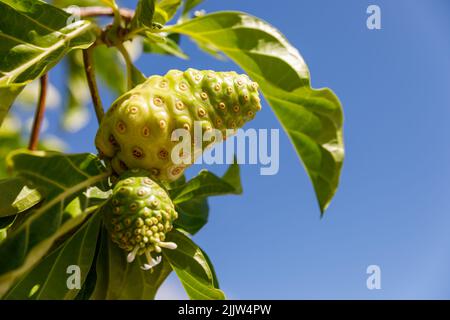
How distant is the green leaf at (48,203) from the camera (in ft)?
3.51

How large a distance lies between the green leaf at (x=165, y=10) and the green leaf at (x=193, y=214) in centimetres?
52

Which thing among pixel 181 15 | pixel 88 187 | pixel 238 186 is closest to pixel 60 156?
pixel 88 187

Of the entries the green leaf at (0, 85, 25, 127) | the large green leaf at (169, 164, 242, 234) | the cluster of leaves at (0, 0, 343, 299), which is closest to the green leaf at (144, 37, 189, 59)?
the cluster of leaves at (0, 0, 343, 299)

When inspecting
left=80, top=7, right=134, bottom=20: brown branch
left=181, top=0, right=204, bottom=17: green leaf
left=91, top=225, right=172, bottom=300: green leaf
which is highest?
left=181, top=0, right=204, bottom=17: green leaf

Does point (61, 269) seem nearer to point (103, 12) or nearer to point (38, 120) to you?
point (38, 120)

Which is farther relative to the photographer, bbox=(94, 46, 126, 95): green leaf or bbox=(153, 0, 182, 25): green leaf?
bbox=(94, 46, 126, 95): green leaf

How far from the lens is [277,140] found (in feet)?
4.95

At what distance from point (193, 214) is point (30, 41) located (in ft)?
2.15

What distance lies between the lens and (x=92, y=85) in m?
1.53

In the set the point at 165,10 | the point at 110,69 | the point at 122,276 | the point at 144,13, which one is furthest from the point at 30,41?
the point at 110,69

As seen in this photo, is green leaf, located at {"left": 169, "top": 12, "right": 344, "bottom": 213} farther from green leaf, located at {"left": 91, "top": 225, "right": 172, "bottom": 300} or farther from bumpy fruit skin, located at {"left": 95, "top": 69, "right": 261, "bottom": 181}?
green leaf, located at {"left": 91, "top": 225, "right": 172, "bottom": 300}

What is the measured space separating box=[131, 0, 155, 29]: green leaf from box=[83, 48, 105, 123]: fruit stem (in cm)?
17

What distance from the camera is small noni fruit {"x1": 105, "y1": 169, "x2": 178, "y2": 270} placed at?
1.20m

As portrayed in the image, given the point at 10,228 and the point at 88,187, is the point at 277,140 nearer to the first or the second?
the point at 88,187
